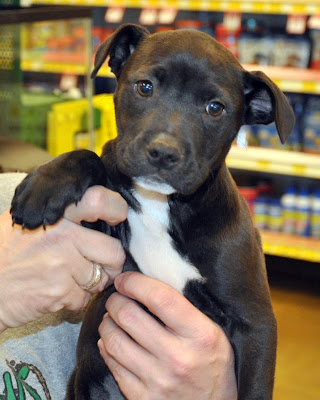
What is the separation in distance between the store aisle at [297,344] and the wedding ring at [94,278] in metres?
1.76

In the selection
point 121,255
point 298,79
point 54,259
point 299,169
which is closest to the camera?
point 54,259

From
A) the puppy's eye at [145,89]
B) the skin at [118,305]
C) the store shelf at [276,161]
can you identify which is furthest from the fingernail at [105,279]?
the store shelf at [276,161]

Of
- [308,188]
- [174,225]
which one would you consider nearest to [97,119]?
[308,188]

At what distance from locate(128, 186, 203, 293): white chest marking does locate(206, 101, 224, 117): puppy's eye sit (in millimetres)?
184

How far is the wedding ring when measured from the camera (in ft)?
3.96

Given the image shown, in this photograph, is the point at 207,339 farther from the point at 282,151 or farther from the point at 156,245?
the point at 282,151

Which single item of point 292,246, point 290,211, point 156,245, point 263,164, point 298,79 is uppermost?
point 156,245

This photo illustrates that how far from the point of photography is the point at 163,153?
117 cm

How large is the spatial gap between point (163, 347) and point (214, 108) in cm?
44

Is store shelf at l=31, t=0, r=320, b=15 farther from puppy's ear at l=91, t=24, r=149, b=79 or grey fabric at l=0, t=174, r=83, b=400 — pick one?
grey fabric at l=0, t=174, r=83, b=400

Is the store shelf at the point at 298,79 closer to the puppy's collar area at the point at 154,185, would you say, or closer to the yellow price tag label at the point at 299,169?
the yellow price tag label at the point at 299,169

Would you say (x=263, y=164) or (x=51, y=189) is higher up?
(x=51, y=189)

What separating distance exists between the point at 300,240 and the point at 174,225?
2.64 m

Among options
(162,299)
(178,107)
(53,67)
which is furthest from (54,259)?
(53,67)
